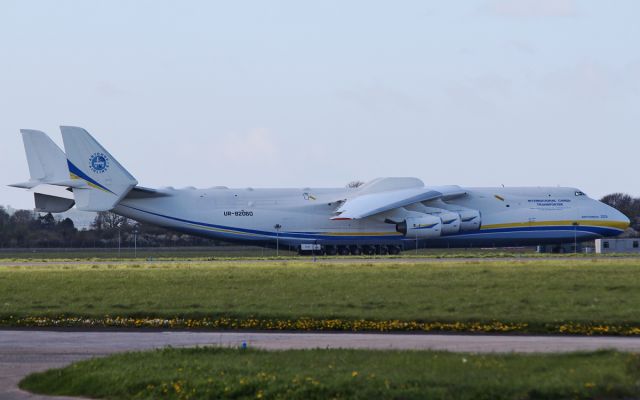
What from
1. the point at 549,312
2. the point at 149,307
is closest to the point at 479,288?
the point at 549,312

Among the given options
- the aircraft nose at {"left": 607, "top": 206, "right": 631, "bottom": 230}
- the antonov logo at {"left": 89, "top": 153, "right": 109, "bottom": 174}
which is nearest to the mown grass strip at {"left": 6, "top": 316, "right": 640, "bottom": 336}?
the antonov logo at {"left": 89, "top": 153, "right": 109, "bottom": 174}

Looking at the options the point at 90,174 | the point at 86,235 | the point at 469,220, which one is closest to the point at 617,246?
the point at 469,220

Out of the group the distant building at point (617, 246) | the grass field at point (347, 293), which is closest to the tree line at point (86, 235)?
the distant building at point (617, 246)

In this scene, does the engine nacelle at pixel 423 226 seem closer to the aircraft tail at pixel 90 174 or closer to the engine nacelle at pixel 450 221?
the engine nacelle at pixel 450 221

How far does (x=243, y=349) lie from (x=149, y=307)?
31.1 ft

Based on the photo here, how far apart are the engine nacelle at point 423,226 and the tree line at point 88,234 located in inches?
937

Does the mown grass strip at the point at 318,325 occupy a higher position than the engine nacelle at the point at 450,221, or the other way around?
the engine nacelle at the point at 450,221

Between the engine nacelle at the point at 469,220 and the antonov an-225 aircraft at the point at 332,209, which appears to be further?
the engine nacelle at the point at 469,220

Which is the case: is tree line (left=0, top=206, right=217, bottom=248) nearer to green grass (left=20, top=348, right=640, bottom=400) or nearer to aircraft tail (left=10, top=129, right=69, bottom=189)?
aircraft tail (left=10, top=129, right=69, bottom=189)

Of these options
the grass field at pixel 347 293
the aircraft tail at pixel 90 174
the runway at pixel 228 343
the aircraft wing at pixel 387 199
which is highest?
the aircraft tail at pixel 90 174

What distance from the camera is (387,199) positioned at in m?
58.2

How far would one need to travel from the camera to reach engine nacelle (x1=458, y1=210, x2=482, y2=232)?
59.2 meters

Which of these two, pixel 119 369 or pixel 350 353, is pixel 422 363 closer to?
pixel 350 353

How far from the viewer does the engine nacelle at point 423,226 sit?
191 feet
